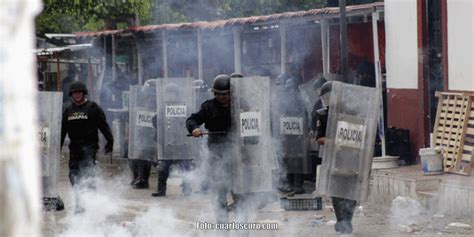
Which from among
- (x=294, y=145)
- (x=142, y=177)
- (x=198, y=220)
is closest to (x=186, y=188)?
(x=142, y=177)

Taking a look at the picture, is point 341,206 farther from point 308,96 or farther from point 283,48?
point 283,48

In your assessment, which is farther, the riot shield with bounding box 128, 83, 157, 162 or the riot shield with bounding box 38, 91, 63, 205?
the riot shield with bounding box 128, 83, 157, 162

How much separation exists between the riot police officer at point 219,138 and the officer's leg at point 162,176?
5.05 metres

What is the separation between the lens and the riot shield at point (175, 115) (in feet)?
49.8

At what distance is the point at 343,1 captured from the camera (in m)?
14.1

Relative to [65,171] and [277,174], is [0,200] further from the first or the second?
[65,171]

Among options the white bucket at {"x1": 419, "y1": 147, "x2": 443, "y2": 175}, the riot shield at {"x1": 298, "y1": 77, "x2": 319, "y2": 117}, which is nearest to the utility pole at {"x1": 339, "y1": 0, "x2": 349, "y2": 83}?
the riot shield at {"x1": 298, "y1": 77, "x2": 319, "y2": 117}

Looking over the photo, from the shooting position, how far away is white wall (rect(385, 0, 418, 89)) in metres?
15.3

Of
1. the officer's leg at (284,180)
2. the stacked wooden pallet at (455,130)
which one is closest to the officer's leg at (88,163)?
the officer's leg at (284,180)

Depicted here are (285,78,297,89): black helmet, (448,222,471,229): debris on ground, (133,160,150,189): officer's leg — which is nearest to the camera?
(448,222,471,229): debris on ground

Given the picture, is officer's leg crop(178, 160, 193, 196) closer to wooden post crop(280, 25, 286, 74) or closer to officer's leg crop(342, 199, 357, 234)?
wooden post crop(280, 25, 286, 74)

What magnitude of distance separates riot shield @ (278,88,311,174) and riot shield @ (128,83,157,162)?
2.03 metres

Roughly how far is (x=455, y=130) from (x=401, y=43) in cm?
228

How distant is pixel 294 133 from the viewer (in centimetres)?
1482
